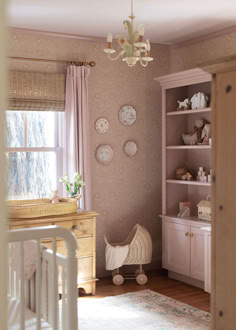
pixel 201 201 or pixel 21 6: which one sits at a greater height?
pixel 21 6

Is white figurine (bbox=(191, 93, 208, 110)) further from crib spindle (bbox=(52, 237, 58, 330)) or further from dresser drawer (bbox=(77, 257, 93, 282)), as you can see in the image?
crib spindle (bbox=(52, 237, 58, 330))

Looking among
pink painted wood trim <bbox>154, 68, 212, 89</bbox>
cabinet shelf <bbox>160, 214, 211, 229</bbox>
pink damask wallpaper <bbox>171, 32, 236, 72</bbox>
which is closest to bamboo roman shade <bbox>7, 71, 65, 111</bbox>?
pink painted wood trim <bbox>154, 68, 212, 89</bbox>

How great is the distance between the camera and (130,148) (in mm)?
5211

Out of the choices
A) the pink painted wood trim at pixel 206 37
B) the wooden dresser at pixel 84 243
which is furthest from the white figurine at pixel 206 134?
the wooden dresser at pixel 84 243

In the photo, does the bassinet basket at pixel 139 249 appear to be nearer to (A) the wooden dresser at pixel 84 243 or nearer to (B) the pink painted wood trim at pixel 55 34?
(A) the wooden dresser at pixel 84 243

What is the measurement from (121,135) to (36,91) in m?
1.11

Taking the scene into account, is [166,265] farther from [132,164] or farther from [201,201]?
[132,164]

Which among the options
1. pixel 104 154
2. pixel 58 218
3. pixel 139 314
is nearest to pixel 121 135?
pixel 104 154

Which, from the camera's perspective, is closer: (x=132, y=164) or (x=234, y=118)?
(x=234, y=118)

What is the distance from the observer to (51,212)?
4195mm

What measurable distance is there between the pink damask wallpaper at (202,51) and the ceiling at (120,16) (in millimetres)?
118

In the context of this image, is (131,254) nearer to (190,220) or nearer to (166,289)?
(166,289)

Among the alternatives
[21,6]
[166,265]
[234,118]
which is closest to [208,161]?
[166,265]

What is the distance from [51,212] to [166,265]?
1.57 meters
